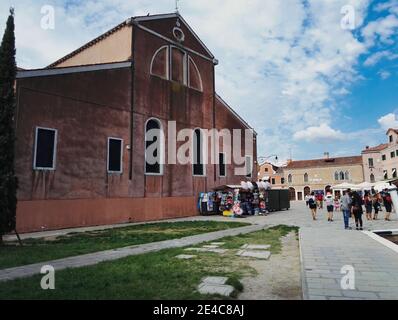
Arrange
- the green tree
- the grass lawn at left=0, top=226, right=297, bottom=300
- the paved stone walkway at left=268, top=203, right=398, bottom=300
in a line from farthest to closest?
the green tree → the paved stone walkway at left=268, top=203, right=398, bottom=300 → the grass lawn at left=0, top=226, right=297, bottom=300

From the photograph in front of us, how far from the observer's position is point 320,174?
2709 inches

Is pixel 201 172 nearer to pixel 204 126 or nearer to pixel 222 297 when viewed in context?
pixel 204 126

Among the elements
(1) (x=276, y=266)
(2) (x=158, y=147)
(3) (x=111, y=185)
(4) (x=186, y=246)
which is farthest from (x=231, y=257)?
(2) (x=158, y=147)

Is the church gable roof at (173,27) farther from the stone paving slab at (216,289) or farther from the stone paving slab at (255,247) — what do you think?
the stone paving slab at (216,289)

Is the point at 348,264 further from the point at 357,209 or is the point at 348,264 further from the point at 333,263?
the point at 357,209

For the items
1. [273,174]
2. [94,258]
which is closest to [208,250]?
[94,258]

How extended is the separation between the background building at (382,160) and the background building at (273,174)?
1776 cm

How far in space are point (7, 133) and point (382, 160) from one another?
5953cm

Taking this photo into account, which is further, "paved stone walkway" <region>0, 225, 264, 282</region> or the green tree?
the green tree

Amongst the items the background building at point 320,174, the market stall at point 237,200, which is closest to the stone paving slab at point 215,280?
the market stall at point 237,200

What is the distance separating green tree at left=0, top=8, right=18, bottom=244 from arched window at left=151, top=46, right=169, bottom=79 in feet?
41.6

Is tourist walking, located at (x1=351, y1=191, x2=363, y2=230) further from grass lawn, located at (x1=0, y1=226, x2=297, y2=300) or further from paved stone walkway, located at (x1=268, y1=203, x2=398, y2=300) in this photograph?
grass lawn, located at (x1=0, y1=226, x2=297, y2=300)

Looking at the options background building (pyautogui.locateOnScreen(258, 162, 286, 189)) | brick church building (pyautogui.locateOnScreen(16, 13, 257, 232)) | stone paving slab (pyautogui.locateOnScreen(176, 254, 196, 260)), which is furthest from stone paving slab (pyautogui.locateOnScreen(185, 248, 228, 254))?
background building (pyautogui.locateOnScreen(258, 162, 286, 189))

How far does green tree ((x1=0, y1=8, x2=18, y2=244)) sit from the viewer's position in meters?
11.2
